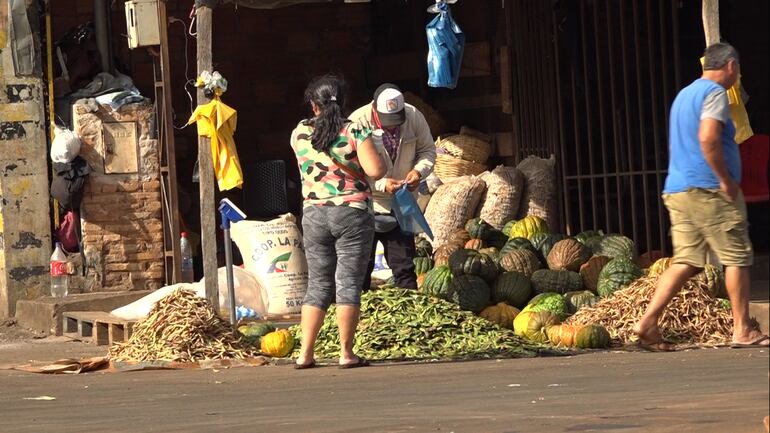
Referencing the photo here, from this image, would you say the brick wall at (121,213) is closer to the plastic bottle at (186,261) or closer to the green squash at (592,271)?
the plastic bottle at (186,261)

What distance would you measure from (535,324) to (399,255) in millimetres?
1177

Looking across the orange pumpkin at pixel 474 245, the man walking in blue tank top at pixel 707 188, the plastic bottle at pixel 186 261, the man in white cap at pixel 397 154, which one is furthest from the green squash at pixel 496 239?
the man walking in blue tank top at pixel 707 188

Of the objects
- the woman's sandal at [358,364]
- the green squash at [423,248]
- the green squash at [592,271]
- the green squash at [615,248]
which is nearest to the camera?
the woman's sandal at [358,364]

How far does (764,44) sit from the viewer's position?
19359mm

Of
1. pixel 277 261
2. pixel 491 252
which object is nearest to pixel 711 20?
pixel 491 252

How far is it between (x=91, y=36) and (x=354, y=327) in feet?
21.6

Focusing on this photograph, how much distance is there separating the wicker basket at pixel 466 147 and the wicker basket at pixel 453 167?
0.06m

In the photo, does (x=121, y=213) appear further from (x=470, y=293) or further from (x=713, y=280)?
(x=713, y=280)

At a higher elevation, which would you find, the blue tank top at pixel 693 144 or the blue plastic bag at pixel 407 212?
the blue tank top at pixel 693 144

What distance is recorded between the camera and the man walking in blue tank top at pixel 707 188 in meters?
8.62

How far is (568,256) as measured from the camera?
13.3 m

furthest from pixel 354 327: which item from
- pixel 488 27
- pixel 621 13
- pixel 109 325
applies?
pixel 488 27

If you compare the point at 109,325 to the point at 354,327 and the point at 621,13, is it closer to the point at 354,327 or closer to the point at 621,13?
the point at 354,327

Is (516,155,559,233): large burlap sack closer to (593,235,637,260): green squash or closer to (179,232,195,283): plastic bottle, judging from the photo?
(593,235,637,260): green squash
